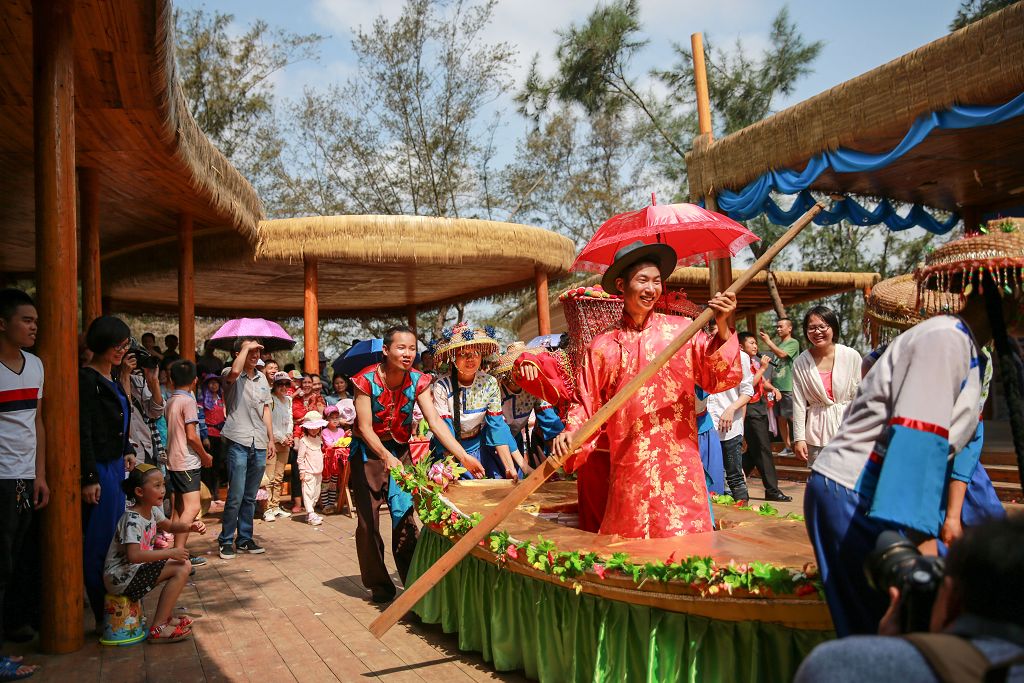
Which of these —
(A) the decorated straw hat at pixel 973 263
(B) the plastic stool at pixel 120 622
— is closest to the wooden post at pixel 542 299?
(B) the plastic stool at pixel 120 622

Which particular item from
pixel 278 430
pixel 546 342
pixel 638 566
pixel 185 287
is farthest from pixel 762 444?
pixel 185 287

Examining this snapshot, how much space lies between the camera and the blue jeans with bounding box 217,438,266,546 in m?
6.66

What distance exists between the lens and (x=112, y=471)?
473 centimetres

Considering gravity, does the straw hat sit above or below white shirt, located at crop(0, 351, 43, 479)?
below

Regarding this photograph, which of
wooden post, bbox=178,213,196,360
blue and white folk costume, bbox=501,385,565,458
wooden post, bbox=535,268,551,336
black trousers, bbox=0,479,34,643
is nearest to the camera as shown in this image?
black trousers, bbox=0,479,34,643

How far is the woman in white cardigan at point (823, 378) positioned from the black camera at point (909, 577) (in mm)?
3618

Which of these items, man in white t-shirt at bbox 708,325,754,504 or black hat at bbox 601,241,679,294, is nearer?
black hat at bbox 601,241,679,294

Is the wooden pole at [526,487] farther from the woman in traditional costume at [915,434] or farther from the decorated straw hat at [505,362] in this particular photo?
the decorated straw hat at [505,362]

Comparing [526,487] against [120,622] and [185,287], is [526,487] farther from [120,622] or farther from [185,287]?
[185,287]

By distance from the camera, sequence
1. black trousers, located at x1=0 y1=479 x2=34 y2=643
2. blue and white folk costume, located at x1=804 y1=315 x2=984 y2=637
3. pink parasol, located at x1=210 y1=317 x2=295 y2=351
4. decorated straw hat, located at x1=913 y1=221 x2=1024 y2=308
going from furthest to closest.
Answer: pink parasol, located at x1=210 y1=317 x2=295 y2=351 < black trousers, located at x1=0 y1=479 x2=34 y2=643 < decorated straw hat, located at x1=913 y1=221 x2=1024 y2=308 < blue and white folk costume, located at x1=804 y1=315 x2=984 y2=637

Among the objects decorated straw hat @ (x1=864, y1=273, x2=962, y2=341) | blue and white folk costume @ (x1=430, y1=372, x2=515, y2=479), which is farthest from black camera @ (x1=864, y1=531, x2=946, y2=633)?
blue and white folk costume @ (x1=430, y1=372, x2=515, y2=479)

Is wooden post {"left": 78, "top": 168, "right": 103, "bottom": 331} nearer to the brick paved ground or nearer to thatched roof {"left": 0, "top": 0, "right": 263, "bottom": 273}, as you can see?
thatched roof {"left": 0, "top": 0, "right": 263, "bottom": 273}

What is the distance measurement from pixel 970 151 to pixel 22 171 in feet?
29.6

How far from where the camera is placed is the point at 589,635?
321 cm
